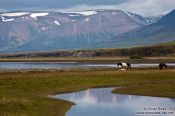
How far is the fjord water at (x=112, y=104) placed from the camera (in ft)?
148

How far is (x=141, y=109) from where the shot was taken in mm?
46688

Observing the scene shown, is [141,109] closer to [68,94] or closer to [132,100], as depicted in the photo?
[132,100]

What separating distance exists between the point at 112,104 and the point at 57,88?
1727 centimetres

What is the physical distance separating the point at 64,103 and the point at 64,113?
263 inches

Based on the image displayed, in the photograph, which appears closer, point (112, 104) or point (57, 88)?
point (112, 104)

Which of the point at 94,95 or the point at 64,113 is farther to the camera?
the point at 94,95

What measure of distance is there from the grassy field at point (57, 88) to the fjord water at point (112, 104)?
2.03 meters

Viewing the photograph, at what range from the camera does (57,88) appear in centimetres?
6806

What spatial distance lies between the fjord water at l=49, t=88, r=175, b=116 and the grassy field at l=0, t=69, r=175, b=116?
6.66 ft

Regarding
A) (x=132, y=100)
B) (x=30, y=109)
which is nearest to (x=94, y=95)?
(x=132, y=100)

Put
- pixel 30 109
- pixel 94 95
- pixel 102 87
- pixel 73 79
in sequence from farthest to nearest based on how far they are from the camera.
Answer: pixel 73 79 → pixel 102 87 → pixel 94 95 → pixel 30 109

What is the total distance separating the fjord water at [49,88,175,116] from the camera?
45.0 m

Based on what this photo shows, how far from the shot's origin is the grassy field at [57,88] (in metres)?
45.0

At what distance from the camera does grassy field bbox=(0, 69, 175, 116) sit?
45.0 m
